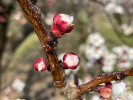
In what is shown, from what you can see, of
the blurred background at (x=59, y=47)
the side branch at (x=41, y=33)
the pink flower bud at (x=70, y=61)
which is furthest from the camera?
the blurred background at (x=59, y=47)

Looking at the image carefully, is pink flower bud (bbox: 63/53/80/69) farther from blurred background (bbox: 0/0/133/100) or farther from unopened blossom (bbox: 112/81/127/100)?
blurred background (bbox: 0/0/133/100)

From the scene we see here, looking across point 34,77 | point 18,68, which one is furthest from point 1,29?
point 18,68

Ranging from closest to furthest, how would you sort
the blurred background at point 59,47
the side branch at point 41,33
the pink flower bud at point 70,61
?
the side branch at point 41,33 < the pink flower bud at point 70,61 < the blurred background at point 59,47

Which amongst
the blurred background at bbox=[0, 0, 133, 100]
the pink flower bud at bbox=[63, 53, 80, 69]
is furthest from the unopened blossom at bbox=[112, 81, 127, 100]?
the blurred background at bbox=[0, 0, 133, 100]

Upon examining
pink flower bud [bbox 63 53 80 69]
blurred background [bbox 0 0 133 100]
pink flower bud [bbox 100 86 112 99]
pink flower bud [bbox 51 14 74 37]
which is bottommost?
pink flower bud [bbox 100 86 112 99]

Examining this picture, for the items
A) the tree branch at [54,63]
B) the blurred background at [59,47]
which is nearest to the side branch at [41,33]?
the tree branch at [54,63]

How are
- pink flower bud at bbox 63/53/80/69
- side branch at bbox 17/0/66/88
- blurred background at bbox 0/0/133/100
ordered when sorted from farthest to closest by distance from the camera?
blurred background at bbox 0/0/133/100
pink flower bud at bbox 63/53/80/69
side branch at bbox 17/0/66/88

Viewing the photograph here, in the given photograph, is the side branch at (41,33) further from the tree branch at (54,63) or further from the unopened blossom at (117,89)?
the unopened blossom at (117,89)

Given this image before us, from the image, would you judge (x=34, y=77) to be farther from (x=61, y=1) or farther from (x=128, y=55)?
(x=128, y=55)

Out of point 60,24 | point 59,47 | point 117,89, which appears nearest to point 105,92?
point 117,89

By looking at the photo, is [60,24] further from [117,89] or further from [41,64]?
[117,89]
